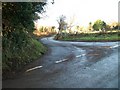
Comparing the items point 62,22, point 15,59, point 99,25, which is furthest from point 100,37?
point 15,59

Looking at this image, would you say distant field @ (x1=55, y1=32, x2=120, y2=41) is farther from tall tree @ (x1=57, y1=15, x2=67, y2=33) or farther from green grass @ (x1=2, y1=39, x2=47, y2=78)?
green grass @ (x1=2, y1=39, x2=47, y2=78)

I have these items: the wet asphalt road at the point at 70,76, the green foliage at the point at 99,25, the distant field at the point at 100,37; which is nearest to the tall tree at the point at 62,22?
the distant field at the point at 100,37

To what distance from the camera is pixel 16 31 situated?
14867 millimetres

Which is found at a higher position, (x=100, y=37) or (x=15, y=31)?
(x=15, y=31)

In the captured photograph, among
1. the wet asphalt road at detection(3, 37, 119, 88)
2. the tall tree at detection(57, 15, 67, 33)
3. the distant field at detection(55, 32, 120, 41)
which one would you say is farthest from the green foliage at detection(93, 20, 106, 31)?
the wet asphalt road at detection(3, 37, 119, 88)

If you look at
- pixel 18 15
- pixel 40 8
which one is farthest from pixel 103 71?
pixel 40 8

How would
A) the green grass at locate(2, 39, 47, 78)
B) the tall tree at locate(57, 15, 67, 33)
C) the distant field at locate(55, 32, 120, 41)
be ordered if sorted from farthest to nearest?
1. the tall tree at locate(57, 15, 67, 33)
2. the distant field at locate(55, 32, 120, 41)
3. the green grass at locate(2, 39, 47, 78)

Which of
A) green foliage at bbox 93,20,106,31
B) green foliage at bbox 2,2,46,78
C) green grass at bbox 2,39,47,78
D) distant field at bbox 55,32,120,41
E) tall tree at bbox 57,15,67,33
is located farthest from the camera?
green foliage at bbox 93,20,106,31

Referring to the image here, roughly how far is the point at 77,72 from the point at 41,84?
97.9 inches

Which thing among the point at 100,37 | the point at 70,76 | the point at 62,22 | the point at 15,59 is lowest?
the point at 70,76

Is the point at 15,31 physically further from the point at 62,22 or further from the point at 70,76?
the point at 62,22

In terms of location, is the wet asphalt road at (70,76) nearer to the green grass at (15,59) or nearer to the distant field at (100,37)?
the green grass at (15,59)

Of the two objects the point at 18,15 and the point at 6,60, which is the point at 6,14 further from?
the point at 6,60

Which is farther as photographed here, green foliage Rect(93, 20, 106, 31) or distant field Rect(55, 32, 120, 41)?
green foliage Rect(93, 20, 106, 31)
